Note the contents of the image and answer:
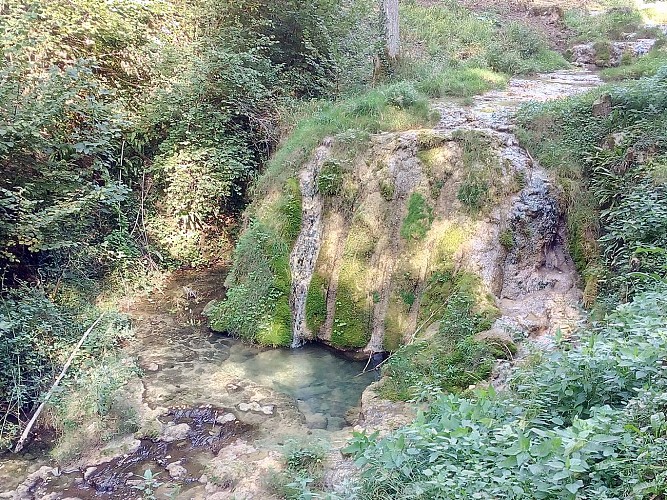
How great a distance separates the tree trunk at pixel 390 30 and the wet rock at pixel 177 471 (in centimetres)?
1003

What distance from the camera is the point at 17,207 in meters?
7.39

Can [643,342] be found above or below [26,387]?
above

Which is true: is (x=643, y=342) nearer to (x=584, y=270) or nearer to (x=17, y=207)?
(x=584, y=270)

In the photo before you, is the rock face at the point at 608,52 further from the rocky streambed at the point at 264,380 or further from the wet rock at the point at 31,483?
the wet rock at the point at 31,483

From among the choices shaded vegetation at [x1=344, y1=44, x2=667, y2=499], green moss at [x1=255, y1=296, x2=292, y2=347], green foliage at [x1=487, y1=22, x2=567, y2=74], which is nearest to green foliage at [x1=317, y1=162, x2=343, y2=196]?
green moss at [x1=255, y1=296, x2=292, y2=347]

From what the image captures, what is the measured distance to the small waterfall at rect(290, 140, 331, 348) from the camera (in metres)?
8.25

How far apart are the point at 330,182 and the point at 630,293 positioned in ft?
15.3

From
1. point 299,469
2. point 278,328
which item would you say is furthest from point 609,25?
point 299,469

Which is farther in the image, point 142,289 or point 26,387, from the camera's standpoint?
point 142,289

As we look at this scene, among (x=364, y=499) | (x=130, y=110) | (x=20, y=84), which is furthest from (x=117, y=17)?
(x=364, y=499)

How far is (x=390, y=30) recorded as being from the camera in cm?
1271

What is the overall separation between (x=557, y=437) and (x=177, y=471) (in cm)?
407

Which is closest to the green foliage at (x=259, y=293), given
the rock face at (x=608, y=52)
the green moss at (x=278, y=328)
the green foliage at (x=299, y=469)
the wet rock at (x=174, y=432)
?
the green moss at (x=278, y=328)

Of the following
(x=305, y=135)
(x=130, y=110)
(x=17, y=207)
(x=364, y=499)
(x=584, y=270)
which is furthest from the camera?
(x=130, y=110)
